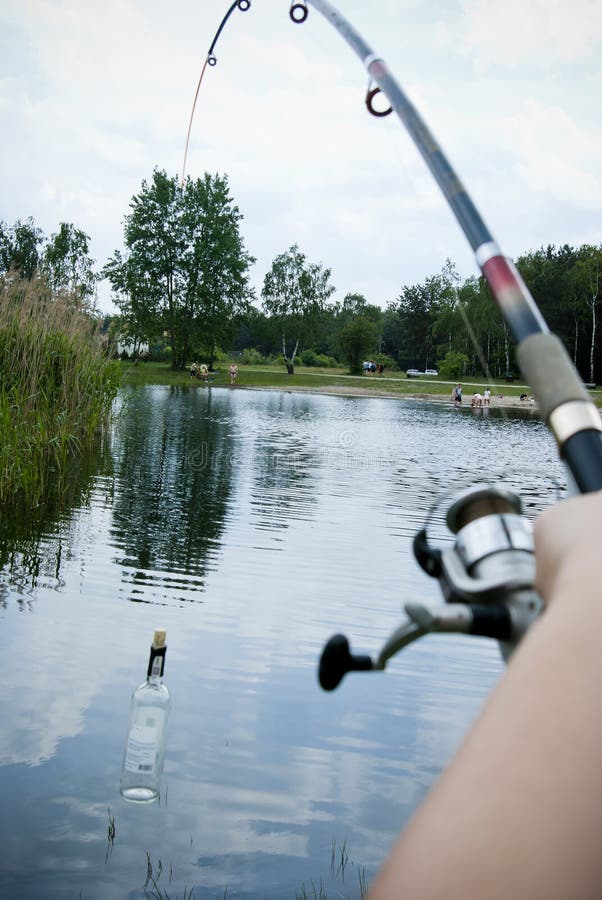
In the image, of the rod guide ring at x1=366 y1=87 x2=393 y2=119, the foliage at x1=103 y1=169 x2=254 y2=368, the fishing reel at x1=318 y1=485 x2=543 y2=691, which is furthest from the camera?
the foliage at x1=103 y1=169 x2=254 y2=368

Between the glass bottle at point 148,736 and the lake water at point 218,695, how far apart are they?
6cm

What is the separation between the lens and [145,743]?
3.78 meters

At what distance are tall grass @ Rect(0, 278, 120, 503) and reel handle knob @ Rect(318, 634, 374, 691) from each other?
373 inches

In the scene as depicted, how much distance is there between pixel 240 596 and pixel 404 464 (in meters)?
10.8

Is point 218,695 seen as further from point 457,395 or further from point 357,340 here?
point 357,340

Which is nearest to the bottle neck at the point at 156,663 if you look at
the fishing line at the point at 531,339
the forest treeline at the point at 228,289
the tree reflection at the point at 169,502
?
the fishing line at the point at 531,339

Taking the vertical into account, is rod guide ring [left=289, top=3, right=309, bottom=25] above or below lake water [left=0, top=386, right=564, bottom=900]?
above

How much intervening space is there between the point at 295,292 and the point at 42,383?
67006 millimetres

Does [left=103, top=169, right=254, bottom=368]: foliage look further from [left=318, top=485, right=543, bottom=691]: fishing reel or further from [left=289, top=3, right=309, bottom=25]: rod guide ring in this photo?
[left=318, top=485, right=543, bottom=691]: fishing reel

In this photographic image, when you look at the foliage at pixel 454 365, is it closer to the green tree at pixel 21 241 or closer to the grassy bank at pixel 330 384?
the grassy bank at pixel 330 384

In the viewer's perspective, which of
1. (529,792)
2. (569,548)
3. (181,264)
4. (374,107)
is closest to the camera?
(529,792)

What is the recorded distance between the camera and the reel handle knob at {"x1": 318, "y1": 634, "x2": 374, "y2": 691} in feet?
2.68

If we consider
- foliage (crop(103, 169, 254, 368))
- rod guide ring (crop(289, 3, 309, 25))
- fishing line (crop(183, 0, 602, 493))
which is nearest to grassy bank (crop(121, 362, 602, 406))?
foliage (crop(103, 169, 254, 368))

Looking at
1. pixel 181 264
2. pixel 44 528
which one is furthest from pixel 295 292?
pixel 44 528
